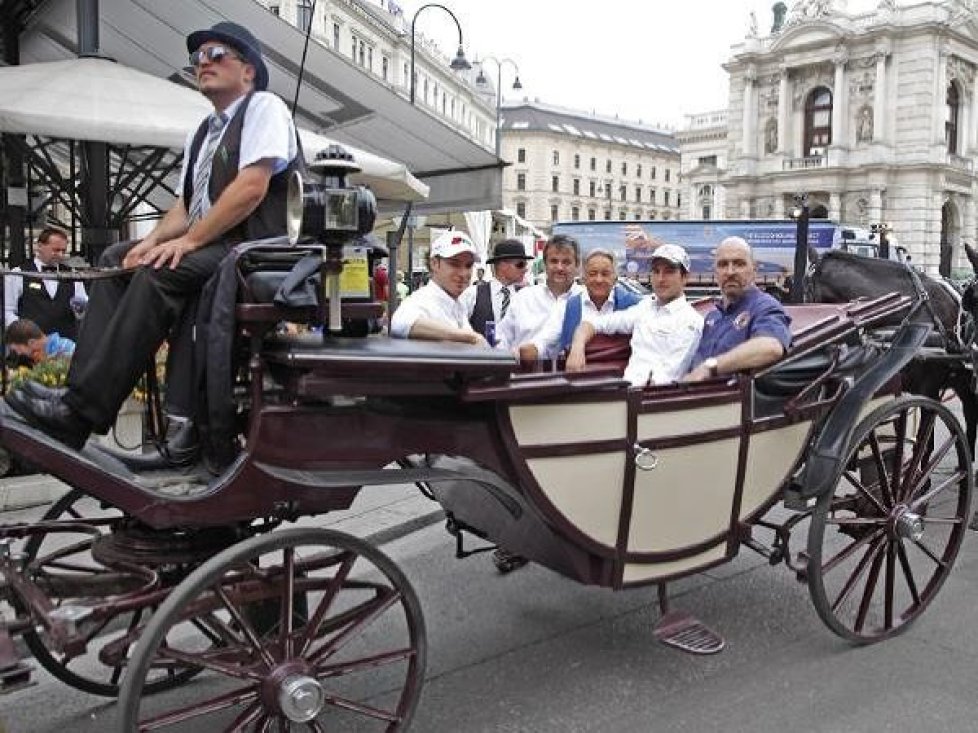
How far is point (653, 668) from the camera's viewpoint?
3.75m

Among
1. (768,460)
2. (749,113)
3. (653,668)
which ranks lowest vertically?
(653,668)

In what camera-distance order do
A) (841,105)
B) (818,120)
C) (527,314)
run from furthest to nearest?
(818,120), (841,105), (527,314)

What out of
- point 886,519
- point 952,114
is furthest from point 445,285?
point 952,114

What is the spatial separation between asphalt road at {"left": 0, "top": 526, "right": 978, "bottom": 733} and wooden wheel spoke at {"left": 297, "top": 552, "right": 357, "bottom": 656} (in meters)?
0.80

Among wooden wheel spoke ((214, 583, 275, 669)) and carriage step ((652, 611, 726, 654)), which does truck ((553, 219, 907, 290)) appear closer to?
carriage step ((652, 611, 726, 654))

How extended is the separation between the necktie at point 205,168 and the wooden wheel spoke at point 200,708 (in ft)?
4.86

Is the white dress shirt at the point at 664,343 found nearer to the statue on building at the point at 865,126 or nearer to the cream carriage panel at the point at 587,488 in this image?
the cream carriage panel at the point at 587,488

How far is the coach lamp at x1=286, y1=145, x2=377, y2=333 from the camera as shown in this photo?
252 cm

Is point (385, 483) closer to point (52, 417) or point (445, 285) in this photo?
point (52, 417)

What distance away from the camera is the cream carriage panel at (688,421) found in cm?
327

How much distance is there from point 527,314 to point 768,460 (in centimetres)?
170

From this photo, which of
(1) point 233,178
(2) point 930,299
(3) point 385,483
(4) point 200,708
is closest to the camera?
(4) point 200,708

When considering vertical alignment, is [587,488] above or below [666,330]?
below

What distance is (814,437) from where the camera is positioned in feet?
13.2
